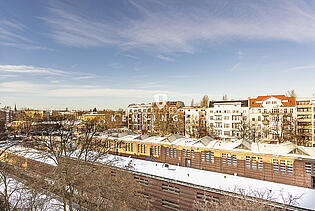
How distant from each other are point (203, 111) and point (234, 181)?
3490 cm

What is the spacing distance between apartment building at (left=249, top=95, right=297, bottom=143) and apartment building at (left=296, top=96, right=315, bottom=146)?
1459mm

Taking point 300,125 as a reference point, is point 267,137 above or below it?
below

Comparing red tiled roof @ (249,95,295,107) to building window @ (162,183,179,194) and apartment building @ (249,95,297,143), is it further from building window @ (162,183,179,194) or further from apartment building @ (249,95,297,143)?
building window @ (162,183,179,194)

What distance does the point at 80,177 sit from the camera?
38.2ft

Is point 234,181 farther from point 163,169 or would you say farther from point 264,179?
point 163,169

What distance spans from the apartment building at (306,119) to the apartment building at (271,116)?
1459 mm

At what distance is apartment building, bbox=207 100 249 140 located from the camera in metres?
45.6

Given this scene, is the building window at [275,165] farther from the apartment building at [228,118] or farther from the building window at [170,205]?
the apartment building at [228,118]

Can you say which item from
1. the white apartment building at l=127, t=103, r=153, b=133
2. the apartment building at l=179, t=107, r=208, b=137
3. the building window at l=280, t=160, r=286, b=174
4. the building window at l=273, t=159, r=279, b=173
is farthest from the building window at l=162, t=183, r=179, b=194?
the white apartment building at l=127, t=103, r=153, b=133

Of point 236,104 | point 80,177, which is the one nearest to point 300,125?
point 236,104

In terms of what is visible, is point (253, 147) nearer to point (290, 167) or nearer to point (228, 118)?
point (290, 167)

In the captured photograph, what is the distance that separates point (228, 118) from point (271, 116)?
914cm

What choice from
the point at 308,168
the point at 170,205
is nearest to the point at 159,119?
the point at 170,205

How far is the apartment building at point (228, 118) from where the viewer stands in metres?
45.6
